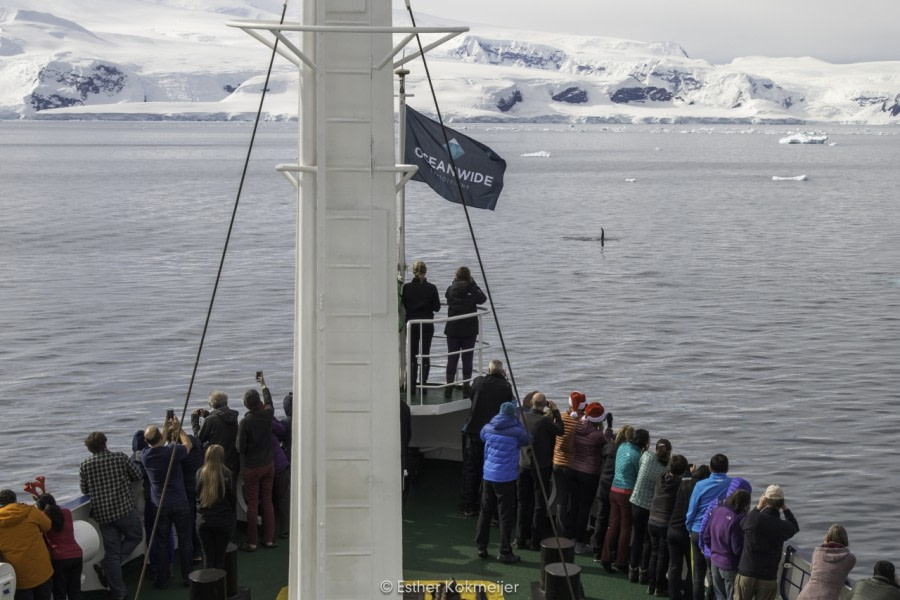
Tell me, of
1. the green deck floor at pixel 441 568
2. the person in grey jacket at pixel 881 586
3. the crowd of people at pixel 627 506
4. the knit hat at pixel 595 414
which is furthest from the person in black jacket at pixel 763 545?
the knit hat at pixel 595 414

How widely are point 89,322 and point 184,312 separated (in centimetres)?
336

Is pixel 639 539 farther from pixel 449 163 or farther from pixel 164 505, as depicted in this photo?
pixel 449 163

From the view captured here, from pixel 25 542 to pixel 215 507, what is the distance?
1758 mm

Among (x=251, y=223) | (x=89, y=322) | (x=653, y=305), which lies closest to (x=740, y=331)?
(x=653, y=305)

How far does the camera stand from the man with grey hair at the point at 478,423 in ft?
41.0

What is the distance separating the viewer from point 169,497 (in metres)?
10.9

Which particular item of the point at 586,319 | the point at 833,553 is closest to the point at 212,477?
the point at 833,553

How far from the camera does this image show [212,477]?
10.4 m

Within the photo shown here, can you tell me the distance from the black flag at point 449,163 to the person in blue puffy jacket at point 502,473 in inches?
143

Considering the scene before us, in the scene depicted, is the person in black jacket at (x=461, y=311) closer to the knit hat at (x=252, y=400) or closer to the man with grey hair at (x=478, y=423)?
the man with grey hair at (x=478, y=423)

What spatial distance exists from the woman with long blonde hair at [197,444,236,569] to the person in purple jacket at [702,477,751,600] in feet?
14.2

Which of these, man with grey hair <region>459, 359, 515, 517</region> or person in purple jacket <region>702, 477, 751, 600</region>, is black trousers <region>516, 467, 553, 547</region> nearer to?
man with grey hair <region>459, 359, 515, 517</region>

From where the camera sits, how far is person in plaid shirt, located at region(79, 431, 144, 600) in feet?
34.1

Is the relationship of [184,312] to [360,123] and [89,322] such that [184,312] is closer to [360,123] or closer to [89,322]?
[89,322]
